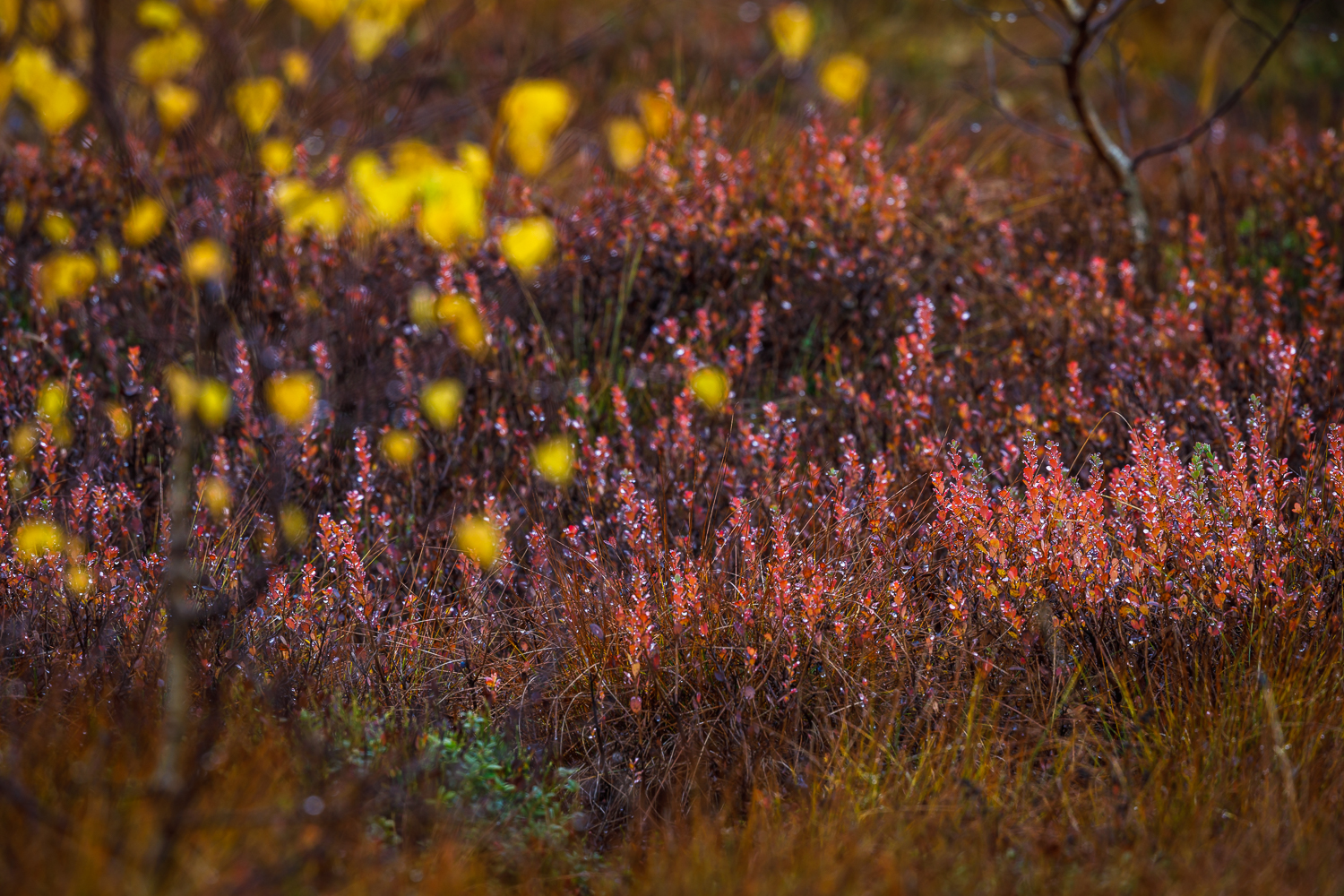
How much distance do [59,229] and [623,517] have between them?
2.74m

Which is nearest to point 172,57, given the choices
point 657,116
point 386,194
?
point 386,194

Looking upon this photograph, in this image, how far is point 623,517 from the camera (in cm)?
269

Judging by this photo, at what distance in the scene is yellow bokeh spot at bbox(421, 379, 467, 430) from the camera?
132 inches

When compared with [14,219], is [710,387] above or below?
below

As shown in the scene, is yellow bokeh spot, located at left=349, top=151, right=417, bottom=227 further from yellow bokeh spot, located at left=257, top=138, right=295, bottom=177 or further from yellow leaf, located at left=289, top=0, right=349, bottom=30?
yellow leaf, located at left=289, top=0, right=349, bottom=30

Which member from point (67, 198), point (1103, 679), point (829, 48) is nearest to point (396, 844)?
point (1103, 679)

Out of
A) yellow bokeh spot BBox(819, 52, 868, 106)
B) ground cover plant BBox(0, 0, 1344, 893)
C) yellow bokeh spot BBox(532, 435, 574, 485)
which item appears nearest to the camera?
ground cover plant BBox(0, 0, 1344, 893)

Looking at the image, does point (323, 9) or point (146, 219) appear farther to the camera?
point (323, 9)

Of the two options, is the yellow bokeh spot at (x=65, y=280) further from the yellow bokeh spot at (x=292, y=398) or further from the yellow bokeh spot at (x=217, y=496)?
the yellow bokeh spot at (x=217, y=496)

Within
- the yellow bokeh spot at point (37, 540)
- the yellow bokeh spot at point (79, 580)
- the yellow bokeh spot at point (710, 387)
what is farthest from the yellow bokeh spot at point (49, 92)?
the yellow bokeh spot at point (710, 387)

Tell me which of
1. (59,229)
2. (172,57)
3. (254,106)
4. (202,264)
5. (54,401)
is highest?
(172,57)

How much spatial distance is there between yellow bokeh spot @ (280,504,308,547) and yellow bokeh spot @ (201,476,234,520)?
5.9 inches

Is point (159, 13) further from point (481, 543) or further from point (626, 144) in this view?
point (481, 543)

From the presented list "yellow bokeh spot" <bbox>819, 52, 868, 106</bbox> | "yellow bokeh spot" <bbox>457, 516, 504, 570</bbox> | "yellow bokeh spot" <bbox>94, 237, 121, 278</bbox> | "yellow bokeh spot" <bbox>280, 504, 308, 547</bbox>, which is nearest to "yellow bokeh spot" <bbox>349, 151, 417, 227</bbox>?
"yellow bokeh spot" <bbox>94, 237, 121, 278</bbox>
